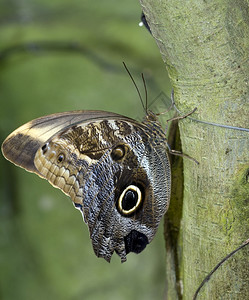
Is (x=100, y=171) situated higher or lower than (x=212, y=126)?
lower

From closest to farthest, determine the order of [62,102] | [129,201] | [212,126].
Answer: [212,126] < [129,201] < [62,102]

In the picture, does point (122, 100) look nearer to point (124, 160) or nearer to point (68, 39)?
point (68, 39)

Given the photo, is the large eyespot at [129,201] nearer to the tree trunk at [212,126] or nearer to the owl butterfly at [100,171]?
the owl butterfly at [100,171]

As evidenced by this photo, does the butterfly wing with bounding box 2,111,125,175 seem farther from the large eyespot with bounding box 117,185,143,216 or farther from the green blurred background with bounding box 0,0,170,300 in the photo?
the green blurred background with bounding box 0,0,170,300

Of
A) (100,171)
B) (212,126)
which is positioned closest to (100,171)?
(100,171)

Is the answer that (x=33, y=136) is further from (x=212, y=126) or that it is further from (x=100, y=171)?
(x=212, y=126)

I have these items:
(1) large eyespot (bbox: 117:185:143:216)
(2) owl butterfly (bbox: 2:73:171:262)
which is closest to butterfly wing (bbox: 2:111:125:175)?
(2) owl butterfly (bbox: 2:73:171:262)

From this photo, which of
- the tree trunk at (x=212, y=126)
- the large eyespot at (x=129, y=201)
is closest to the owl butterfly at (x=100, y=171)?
the large eyespot at (x=129, y=201)
